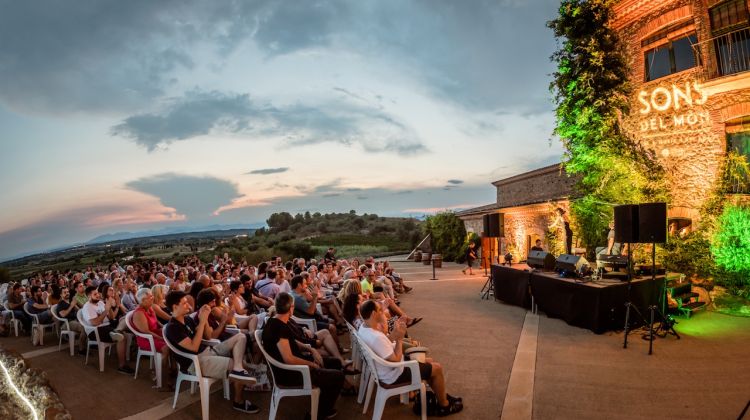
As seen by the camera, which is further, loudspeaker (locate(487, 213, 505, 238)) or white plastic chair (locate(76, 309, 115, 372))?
loudspeaker (locate(487, 213, 505, 238))

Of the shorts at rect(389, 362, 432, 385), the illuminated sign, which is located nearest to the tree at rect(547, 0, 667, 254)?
the illuminated sign

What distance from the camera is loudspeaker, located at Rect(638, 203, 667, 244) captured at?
20.4 ft

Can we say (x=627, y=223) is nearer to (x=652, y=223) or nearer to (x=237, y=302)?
(x=652, y=223)

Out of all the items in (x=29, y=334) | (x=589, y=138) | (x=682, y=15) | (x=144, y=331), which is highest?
(x=682, y=15)

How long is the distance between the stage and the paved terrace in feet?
0.86

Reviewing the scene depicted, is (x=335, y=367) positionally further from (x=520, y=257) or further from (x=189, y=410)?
(x=520, y=257)

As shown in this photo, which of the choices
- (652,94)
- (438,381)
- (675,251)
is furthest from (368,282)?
(652,94)

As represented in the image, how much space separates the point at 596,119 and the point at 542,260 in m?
5.11

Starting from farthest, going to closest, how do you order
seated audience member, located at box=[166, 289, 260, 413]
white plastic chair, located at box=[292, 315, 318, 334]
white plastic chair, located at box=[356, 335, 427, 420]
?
white plastic chair, located at box=[292, 315, 318, 334] < seated audience member, located at box=[166, 289, 260, 413] < white plastic chair, located at box=[356, 335, 427, 420]

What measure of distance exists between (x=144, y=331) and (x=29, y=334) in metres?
6.15

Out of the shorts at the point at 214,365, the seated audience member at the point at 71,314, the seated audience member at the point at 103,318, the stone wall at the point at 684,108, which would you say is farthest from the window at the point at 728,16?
the seated audience member at the point at 71,314

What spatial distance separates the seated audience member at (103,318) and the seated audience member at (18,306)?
4.16m

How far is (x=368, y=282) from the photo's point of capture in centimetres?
783

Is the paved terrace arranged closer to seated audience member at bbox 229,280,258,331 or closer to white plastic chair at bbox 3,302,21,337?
seated audience member at bbox 229,280,258,331
